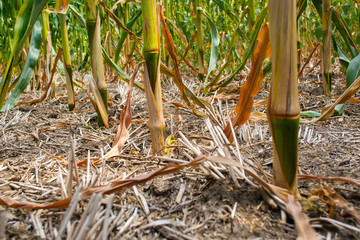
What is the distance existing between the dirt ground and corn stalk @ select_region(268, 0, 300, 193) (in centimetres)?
8

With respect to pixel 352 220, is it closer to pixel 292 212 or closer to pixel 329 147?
pixel 292 212

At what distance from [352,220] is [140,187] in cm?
40

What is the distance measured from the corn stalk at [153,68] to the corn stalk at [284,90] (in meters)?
0.32

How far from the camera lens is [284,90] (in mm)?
447

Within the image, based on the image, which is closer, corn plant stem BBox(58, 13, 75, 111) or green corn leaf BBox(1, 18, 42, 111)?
green corn leaf BBox(1, 18, 42, 111)

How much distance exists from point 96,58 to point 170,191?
0.64 m

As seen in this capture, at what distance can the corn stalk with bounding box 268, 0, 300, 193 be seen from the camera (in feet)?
1.39

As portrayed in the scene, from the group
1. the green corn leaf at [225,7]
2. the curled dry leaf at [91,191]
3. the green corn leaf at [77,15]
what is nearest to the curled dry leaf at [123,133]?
the curled dry leaf at [91,191]

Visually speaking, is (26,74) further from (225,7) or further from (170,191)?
(225,7)

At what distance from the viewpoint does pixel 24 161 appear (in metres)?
0.83

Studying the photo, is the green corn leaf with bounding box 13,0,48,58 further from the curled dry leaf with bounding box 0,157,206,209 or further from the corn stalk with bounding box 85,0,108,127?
the curled dry leaf with bounding box 0,157,206,209

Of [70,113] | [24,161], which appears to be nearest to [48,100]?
[70,113]

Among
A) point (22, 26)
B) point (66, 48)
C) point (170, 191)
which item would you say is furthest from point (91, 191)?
point (66, 48)

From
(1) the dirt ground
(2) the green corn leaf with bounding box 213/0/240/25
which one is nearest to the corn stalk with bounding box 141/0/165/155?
(1) the dirt ground
